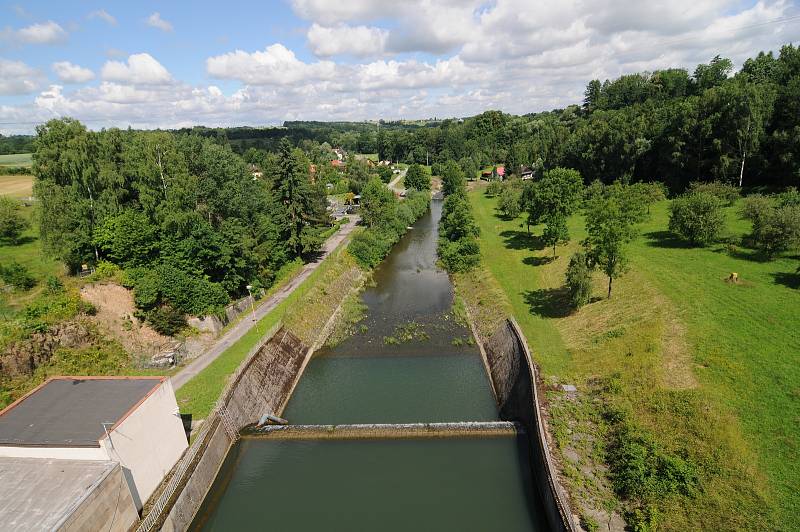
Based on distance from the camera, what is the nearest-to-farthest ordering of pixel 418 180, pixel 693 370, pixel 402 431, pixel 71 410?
pixel 71 410 < pixel 693 370 < pixel 402 431 < pixel 418 180

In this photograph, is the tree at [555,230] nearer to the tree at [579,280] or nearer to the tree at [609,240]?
the tree at [609,240]

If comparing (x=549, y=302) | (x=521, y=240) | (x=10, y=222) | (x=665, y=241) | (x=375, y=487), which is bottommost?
(x=375, y=487)

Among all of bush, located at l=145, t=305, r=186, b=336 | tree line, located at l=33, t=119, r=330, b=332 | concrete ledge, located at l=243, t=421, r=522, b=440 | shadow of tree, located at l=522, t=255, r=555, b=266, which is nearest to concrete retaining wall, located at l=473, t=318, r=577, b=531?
concrete ledge, located at l=243, t=421, r=522, b=440

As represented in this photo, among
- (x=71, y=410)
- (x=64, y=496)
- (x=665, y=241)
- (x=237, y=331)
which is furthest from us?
(x=665, y=241)

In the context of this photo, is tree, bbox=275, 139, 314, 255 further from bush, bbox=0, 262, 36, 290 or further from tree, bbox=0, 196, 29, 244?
tree, bbox=0, 196, 29, 244

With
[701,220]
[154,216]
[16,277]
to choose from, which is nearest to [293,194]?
[154,216]

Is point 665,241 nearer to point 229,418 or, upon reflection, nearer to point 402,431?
point 402,431

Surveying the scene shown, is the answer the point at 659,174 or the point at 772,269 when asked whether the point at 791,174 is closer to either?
the point at 659,174

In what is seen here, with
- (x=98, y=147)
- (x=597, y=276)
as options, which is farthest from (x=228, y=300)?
(x=597, y=276)

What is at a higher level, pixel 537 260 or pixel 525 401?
pixel 537 260

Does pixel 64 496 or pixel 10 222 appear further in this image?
pixel 10 222
